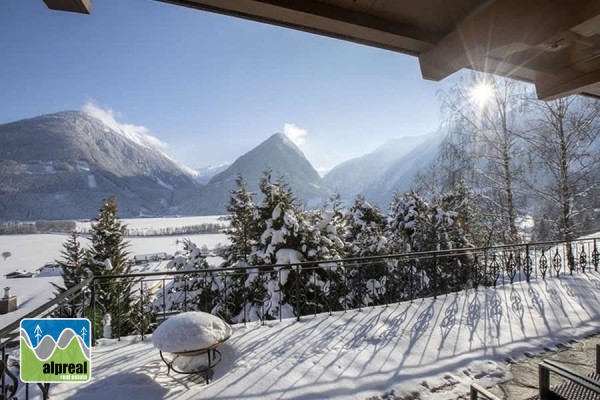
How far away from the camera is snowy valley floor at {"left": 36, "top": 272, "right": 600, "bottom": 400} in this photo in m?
3.12

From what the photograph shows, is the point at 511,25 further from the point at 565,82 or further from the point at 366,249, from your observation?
the point at 366,249

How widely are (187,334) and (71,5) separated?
304 centimetres

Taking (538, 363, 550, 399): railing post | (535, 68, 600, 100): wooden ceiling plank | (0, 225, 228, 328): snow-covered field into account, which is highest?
(535, 68, 600, 100): wooden ceiling plank

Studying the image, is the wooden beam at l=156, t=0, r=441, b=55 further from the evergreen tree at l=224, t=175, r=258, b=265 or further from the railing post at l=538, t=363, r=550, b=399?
the evergreen tree at l=224, t=175, r=258, b=265

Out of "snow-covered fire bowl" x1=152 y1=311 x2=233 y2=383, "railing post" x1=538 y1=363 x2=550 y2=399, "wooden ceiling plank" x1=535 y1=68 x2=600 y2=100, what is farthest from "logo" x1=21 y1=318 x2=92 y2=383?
"wooden ceiling plank" x1=535 y1=68 x2=600 y2=100

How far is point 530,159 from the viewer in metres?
10.7

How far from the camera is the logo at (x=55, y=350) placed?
9.66 feet

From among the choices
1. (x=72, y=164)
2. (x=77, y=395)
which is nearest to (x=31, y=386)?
(x=77, y=395)

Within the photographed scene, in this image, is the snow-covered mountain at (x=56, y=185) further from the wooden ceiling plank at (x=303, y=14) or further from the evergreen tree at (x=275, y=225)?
the wooden ceiling plank at (x=303, y=14)

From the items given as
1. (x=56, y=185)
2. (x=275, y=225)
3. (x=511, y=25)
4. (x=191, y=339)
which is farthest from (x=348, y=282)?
(x=56, y=185)

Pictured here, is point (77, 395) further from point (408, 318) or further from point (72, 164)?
point (72, 164)

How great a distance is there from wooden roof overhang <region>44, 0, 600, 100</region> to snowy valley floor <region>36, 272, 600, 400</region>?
3.13m

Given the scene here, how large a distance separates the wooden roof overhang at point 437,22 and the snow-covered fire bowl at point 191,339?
3035mm

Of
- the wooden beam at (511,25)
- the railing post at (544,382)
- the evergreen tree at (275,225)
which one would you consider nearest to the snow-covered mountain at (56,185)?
the evergreen tree at (275,225)
